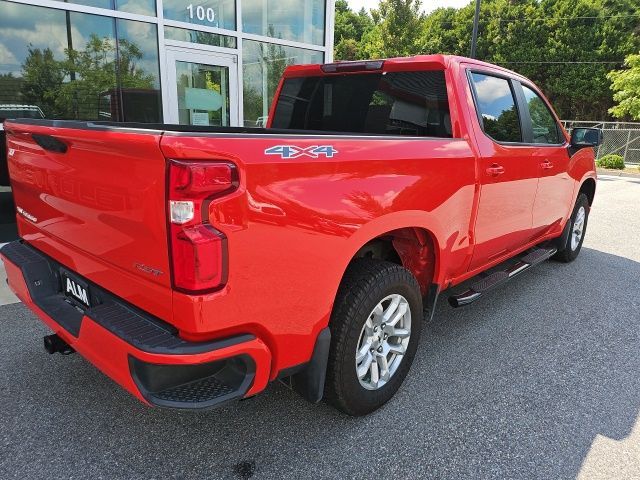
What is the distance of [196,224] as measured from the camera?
1.69m

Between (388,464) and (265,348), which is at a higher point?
(265,348)

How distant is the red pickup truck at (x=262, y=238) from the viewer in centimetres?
174

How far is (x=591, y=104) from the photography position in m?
33.9

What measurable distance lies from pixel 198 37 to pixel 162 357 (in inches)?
267

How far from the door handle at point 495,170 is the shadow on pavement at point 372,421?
48.8 inches

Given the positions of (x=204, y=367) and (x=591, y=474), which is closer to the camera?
(x=204, y=367)

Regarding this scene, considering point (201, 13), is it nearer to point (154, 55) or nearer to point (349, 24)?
point (154, 55)

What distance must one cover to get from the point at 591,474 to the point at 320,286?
1.57 m

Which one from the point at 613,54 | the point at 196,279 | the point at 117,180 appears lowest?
the point at 196,279

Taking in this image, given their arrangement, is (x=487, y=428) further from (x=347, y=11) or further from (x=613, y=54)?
(x=347, y=11)

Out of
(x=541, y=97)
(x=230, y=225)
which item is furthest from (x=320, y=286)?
(x=541, y=97)

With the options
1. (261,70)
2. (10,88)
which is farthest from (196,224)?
(261,70)

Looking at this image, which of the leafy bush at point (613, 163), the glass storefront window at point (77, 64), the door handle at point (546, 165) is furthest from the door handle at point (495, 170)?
the leafy bush at point (613, 163)

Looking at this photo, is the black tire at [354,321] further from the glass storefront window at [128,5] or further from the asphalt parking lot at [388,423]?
the glass storefront window at [128,5]
